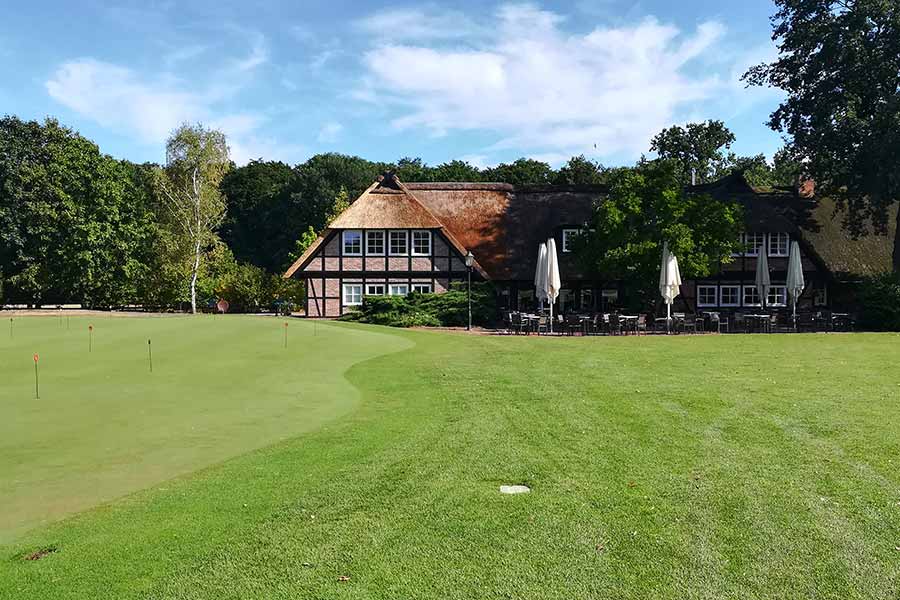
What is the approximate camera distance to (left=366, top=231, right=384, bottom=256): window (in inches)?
1438

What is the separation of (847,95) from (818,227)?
7.61 meters

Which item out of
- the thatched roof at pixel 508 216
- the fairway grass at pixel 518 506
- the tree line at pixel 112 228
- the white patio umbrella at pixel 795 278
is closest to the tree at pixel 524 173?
the tree line at pixel 112 228

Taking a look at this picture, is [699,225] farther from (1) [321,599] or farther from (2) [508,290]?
(1) [321,599]

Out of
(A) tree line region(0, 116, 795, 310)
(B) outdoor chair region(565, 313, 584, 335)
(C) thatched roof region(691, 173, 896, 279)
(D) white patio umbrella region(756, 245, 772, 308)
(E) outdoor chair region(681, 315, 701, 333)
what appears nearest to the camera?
(B) outdoor chair region(565, 313, 584, 335)

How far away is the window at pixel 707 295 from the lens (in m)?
36.2

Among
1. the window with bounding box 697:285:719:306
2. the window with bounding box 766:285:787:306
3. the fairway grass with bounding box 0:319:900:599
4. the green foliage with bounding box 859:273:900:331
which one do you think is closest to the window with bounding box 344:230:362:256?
the window with bounding box 697:285:719:306

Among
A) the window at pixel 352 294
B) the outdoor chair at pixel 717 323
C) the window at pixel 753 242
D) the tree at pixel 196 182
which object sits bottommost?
the outdoor chair at pixel 717 323

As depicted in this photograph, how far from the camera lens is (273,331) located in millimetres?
24281

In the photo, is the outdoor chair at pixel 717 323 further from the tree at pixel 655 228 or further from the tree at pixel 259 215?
the tree at pixel 259 215

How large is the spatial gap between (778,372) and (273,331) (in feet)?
54.8

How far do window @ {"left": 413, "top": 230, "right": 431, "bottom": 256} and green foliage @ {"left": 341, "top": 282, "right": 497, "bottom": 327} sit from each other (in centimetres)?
558

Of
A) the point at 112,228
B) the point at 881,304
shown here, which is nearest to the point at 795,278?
the point at 881,304

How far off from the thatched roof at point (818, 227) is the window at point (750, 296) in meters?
3.17

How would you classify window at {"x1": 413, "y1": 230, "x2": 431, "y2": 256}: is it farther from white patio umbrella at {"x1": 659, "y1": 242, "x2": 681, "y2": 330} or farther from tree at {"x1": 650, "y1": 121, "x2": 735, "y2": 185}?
tree at {"x1": 650, "y1": 121, "x2": 735, "y2": 185}
